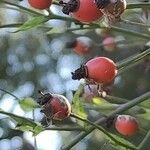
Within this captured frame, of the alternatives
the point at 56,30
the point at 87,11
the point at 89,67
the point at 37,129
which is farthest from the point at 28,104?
the point at 56,30

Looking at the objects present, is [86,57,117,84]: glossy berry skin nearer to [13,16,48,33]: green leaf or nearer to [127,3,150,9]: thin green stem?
[127,3,150,9]: thin green stem

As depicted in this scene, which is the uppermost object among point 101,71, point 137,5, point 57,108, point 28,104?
point 137,5

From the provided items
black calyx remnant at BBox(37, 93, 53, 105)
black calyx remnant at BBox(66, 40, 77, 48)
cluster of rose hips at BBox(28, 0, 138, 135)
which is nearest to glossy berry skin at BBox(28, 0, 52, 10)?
cluster of rose hips at BBox(28, 0, 138, 135)

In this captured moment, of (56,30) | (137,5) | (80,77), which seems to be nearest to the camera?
(80,77)

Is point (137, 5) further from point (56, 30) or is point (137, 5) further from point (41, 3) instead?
point (56, 30)

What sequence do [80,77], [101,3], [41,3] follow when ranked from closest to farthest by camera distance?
[101,3] → [80,77] → [41,3]

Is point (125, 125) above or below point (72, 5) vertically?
below

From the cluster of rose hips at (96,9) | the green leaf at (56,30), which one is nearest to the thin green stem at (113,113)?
the cluster of rose hips at (96,9)
